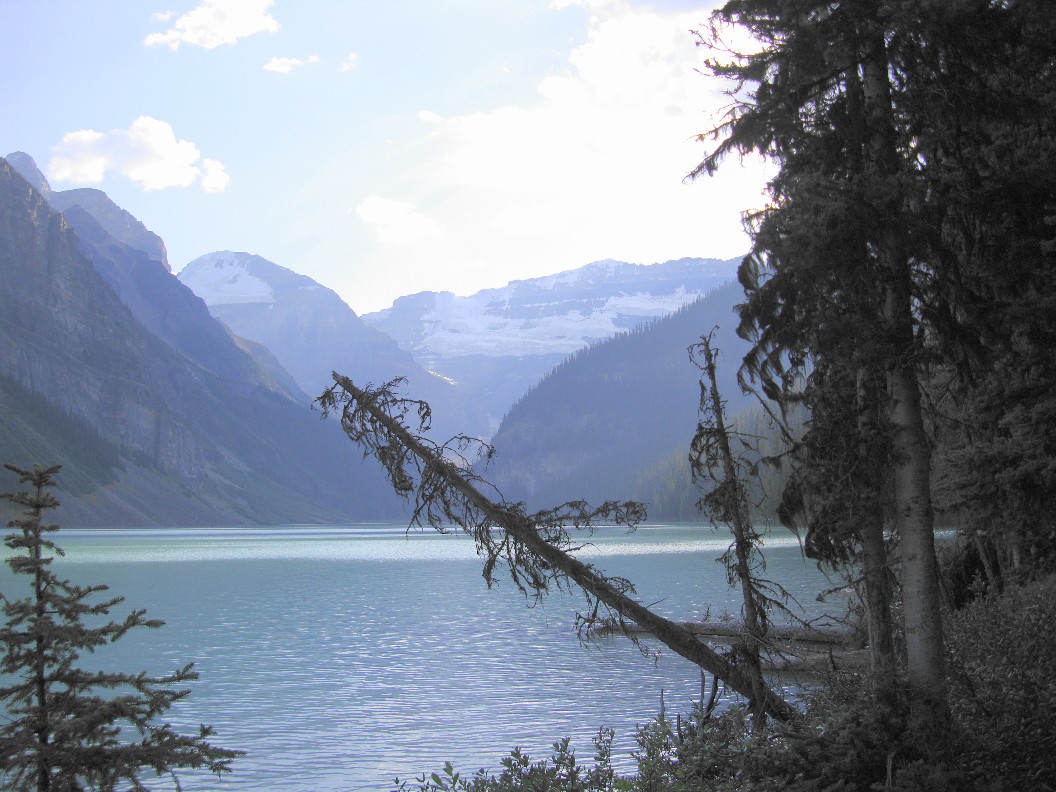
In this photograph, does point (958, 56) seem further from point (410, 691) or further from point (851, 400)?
point (410, 691)

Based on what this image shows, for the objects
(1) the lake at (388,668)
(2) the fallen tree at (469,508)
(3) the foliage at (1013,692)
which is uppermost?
(2) the fallen tree at (469,508)

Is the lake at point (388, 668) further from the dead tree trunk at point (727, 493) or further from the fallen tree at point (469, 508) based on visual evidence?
the fallen tree at point (469, 508)

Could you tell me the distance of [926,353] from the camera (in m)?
9.88

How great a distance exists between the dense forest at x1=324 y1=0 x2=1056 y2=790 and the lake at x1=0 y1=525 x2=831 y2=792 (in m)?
7.70

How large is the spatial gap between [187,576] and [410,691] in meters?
47.7

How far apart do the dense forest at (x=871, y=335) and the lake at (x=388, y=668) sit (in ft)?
25.3

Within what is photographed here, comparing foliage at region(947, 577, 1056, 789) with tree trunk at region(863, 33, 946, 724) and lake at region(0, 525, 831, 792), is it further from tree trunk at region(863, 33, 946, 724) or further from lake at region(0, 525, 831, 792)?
lake at region(0, 525, 831, 792)

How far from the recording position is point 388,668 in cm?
3331

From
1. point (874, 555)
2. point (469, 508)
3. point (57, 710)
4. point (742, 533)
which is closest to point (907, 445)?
point (874, 555)

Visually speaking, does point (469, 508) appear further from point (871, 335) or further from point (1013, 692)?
point (1013, 692)

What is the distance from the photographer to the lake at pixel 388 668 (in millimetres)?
21406

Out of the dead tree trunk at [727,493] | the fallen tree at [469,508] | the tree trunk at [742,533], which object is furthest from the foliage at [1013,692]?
the dead tree trunk at [727,493]

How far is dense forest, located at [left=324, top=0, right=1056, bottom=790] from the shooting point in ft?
31.5

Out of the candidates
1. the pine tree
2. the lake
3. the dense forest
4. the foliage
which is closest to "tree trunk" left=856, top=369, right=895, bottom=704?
the dense forest
